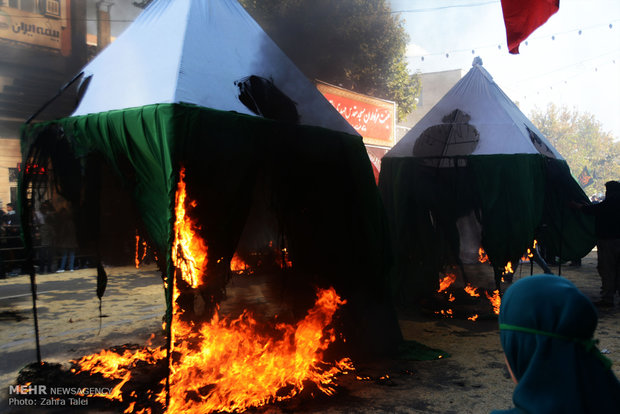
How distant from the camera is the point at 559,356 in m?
1.33

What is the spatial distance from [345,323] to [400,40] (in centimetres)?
1737

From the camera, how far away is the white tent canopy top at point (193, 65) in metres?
4.11

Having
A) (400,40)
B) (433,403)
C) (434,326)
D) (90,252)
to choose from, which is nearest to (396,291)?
(434,326)

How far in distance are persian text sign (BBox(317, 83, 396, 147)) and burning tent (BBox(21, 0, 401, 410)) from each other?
10367mm

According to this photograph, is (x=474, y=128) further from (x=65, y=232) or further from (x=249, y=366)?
(x=65, y=232)

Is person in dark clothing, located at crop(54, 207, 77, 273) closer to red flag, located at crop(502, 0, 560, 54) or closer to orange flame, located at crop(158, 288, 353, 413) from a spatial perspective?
orange flame, located at crop(158, 288, 353, 413)

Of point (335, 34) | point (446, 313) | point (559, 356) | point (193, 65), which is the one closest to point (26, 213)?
point (193, 65)

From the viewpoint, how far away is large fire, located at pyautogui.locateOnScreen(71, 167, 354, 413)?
3.94 meters

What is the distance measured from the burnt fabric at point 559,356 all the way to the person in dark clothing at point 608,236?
291 inches

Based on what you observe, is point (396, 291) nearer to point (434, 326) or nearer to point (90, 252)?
point (434, 326)

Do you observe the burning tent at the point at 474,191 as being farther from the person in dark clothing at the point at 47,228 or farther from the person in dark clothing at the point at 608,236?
the person in dark clothing at the point at 47,228

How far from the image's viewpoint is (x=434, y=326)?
7016 mm

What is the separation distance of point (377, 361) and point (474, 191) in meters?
3.51

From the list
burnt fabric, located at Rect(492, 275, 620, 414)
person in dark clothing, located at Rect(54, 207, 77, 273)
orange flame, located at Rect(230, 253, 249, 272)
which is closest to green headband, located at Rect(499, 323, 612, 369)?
burnt fabric, located at Rect(492, 275, 620, 414)
